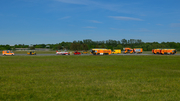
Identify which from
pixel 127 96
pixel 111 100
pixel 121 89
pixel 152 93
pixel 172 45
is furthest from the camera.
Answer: pixel 172 45

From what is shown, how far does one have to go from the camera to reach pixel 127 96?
7.97m

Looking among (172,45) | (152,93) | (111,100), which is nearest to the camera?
(111,100)

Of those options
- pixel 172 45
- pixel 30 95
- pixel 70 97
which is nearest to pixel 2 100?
pixel 30 95

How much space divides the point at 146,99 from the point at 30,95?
18.2 feet

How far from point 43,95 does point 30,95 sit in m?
0.64

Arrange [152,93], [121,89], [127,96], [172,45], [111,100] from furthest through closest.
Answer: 1. [172,45]
2. [121,89]
3. [152,93]
4. [127,96]
5. [111,100]

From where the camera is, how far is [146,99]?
752 cm

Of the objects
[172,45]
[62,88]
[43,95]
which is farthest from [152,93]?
[172,45]

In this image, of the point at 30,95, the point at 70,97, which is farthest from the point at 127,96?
the point at 30,95

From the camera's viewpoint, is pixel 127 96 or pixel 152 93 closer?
pixel 127 96

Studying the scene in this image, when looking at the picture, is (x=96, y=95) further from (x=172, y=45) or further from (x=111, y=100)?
(x=172, y=45)

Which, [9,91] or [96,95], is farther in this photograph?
[9,91]

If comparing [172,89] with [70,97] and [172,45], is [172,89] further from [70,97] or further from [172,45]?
[172,45]

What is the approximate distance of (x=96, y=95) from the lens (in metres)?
8.20
